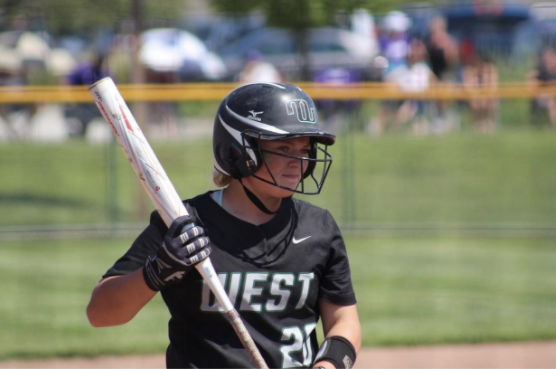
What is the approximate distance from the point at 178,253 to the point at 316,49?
27.0ft

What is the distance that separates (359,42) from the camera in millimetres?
10656

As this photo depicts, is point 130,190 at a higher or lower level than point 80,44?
lower

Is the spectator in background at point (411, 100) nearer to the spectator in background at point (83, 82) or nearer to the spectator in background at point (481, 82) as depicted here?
the spectator in background at point (481, 82)

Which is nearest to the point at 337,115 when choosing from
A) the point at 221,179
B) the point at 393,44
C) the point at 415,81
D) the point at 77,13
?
the point at 415,81

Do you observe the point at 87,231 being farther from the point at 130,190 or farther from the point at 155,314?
the point at 155,314

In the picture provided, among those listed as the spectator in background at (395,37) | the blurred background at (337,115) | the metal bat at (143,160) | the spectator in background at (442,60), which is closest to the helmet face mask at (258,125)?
the metal bat at (143,160)

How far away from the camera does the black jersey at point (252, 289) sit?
270 cm

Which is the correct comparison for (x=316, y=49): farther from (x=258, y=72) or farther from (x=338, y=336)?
(x=338, y=336)

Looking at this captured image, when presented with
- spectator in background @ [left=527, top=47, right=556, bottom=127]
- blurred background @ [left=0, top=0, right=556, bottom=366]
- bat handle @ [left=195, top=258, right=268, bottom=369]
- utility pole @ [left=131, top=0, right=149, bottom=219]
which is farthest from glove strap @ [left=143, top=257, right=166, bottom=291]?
spectator in background @ [left=527, top=47, right=556, bottom=127]

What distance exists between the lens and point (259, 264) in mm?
2723

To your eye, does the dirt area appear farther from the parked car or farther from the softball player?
the parked car

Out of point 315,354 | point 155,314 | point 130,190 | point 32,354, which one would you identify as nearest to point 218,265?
point 315,354

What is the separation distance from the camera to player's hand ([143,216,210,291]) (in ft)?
8.11

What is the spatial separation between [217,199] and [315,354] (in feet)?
2.03
